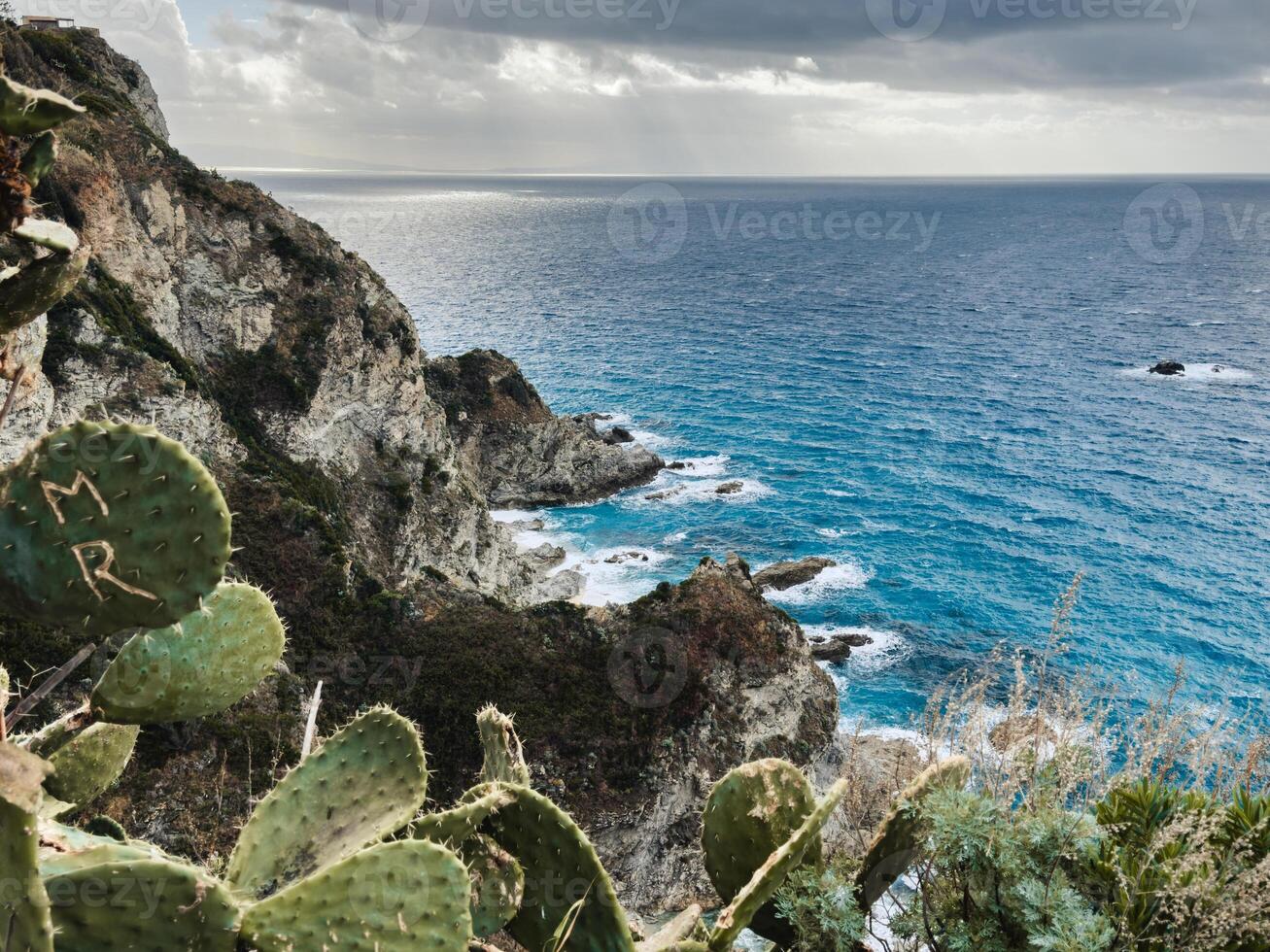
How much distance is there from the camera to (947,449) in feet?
217

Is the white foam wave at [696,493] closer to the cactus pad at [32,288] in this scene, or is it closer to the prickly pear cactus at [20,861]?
the cactus pad at [32,288]

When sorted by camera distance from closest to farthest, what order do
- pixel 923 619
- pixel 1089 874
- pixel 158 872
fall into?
pixel 158 872, pixel 1089 874, pixel 923 619

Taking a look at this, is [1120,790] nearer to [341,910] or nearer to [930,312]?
[341,910]

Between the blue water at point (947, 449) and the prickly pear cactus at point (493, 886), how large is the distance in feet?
106

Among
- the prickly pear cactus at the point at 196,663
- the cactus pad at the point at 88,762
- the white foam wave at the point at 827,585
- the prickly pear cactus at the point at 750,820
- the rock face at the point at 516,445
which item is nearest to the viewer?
the prickly pear cactus at the point at 196,663

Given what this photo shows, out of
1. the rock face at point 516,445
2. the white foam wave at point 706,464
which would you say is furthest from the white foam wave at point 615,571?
the white foam wave at point 706,464

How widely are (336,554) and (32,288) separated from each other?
25.7 metres

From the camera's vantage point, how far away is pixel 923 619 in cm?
4372

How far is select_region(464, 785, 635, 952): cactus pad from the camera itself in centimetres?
399

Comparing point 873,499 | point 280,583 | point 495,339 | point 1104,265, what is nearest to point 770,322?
point 495,339

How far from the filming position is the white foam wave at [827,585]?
150ft

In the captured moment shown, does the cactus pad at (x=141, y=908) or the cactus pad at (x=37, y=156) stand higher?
the cactus pad at (x=37, y=156)

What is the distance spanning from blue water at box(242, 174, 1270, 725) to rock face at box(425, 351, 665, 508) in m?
2.50

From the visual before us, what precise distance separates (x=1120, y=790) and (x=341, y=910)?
13.1ft
